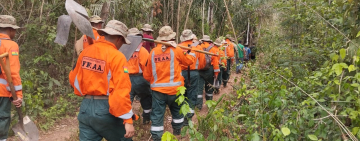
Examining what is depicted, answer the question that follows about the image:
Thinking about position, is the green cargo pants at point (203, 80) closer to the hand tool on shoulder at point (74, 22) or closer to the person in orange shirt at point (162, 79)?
the person in orange shirt at point (162, 79)

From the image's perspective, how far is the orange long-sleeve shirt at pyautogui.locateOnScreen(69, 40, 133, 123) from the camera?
282 centimetres

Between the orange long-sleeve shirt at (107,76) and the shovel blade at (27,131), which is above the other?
the orange long-sleeve shirt at (107,76)

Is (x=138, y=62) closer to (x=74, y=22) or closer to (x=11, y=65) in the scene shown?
(x=11, y=65)

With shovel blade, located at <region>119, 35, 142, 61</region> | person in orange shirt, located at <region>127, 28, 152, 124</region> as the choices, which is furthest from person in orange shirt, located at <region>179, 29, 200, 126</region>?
shovel blade, located at <region>119, 35, 142, 61</region>

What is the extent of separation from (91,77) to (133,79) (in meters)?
2.69

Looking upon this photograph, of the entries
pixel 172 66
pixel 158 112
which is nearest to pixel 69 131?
pixel 158 112

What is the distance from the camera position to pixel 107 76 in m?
2.90

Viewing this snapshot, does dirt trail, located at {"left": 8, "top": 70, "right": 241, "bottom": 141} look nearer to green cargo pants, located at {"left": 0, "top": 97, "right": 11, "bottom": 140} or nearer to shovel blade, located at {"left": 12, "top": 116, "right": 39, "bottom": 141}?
shovel blade, located at {"left": 12, "top": 116, "right": 39, "bottom": 141}

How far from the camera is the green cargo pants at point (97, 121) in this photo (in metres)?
2.90

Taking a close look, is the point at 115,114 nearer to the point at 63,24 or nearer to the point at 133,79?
the point at 63,24

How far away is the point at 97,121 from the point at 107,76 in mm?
499

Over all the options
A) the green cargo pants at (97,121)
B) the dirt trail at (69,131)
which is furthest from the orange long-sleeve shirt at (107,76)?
the dirt trail at (69,131)

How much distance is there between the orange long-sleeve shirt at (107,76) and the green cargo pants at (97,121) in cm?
11

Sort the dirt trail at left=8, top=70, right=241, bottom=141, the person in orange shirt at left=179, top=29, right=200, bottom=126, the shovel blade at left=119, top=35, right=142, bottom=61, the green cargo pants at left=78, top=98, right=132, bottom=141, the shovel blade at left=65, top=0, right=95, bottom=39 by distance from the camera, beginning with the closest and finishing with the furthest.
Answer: the shovel blade at left=65, top=0, right=95, bottom=39
the green cargo pants at left=78, top=98, right=132, bottom=141
the shovel blade at left=119, top=35, right=142, bottom=61
the dirt trail at left=8, top=70, right=241, bottom=141
the person in orange shirt at left=179, top=29, right=200, bottom=126
